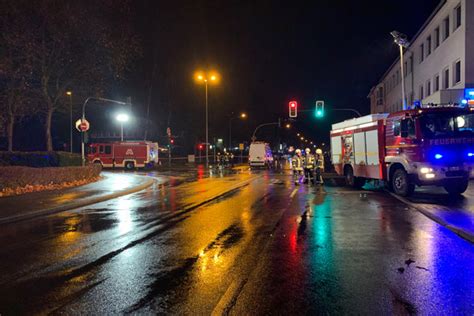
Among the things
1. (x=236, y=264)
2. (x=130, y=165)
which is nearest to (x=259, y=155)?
(x=130, y=165)

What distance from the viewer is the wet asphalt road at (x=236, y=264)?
4477mm

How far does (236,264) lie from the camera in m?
6.01

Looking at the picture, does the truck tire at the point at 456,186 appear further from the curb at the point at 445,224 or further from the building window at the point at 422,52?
the building window at the point at 422,52

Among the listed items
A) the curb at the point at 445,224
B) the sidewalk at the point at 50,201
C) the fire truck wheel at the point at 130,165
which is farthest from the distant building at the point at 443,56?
the fire truck wheel at the point at 130,165

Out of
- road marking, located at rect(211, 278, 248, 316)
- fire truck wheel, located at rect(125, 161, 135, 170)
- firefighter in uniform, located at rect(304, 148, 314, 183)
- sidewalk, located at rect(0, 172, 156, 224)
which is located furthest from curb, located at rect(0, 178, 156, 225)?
fire truck wheel, located at rect(125, 161, 135, 170)

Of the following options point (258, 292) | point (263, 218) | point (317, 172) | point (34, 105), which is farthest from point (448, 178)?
point (34, 105)

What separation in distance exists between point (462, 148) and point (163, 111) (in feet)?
139

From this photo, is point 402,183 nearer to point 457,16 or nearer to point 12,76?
point 12,76

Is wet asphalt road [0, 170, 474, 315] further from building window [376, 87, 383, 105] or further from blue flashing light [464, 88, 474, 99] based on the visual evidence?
building window [376, 87, 383, 105]

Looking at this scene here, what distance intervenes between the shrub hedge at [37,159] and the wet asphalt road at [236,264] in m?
8.73

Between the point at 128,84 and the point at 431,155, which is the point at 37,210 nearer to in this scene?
the point at 431,155

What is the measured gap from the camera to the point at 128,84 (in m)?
47.3

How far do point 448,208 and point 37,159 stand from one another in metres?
17.4

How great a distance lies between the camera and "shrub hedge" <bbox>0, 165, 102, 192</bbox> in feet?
49.1
